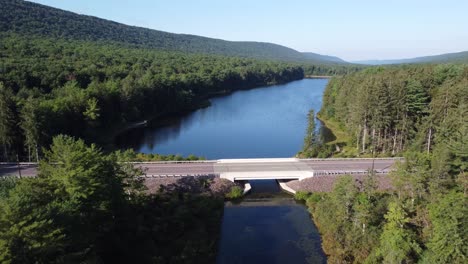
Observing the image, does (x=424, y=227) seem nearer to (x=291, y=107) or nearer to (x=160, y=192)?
(x=160, y=192)

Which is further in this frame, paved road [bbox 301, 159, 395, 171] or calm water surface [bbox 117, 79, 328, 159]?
calm water surface [bbox 117, 79, 328, 159]

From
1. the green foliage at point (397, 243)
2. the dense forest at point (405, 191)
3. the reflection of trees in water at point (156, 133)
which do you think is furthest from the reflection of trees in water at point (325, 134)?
the green foliage at point (397, 243)

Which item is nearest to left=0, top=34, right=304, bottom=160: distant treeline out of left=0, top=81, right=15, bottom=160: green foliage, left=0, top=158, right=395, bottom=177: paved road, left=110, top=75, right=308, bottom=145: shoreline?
left=0, top=81, right=15, bottom=160: green foliage

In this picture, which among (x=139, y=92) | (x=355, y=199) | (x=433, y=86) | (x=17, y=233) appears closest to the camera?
(x=17, y=233)

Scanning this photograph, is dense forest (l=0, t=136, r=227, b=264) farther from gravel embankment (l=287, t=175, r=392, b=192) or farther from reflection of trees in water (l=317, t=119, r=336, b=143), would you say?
reflection of trees in water (l=317, t=119, r=336, b=143)

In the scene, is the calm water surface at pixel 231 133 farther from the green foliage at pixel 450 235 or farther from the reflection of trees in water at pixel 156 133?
the green foliage at pixel 450 235

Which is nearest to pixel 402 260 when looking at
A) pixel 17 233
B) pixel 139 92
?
pixel 17 233

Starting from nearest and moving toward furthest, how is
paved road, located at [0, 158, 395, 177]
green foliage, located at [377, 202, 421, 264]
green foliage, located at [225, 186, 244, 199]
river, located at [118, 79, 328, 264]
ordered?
green foliage, located at [377, 202, 421, 264] → river, located at [118, 79, 328, 264] → green foliage, located at [225, 186, 244, 199] → paved road, located at [0, 158, 395, 177]
